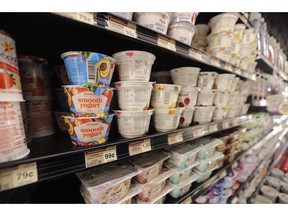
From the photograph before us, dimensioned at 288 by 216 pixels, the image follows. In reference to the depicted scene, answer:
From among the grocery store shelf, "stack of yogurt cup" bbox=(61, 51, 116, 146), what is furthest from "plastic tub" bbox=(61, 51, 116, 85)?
the grocery store shelf

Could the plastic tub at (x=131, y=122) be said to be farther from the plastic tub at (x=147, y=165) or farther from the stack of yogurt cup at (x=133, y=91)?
the plastic tub at (x=147, y=165)

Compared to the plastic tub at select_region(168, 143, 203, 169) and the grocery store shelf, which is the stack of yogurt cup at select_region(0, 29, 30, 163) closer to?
the grocery store shelf

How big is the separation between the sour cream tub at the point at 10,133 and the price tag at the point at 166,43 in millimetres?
594

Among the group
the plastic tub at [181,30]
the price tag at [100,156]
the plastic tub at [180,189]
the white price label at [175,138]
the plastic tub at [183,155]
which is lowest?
the plastic tub at [180,189]

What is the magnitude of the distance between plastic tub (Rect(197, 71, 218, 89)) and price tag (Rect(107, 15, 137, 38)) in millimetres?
646

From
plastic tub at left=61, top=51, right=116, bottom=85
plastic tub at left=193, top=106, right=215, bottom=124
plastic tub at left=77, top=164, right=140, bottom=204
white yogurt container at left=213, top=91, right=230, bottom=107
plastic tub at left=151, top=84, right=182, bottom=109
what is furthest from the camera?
white yogurt container at left=213, top=91, right=230, bottom=107

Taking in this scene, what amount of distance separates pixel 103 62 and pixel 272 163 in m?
3.76

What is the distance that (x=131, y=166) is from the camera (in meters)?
0.80

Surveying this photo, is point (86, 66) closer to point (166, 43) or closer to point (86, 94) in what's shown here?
point (86, 94)

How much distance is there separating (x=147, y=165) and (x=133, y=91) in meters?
0.45

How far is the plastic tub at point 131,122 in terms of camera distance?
0.65 m

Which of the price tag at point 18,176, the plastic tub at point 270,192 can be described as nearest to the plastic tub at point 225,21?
the price tag at point 18,176

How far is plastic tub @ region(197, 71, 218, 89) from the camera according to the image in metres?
1.03
